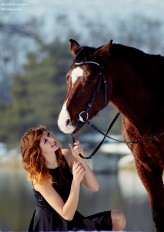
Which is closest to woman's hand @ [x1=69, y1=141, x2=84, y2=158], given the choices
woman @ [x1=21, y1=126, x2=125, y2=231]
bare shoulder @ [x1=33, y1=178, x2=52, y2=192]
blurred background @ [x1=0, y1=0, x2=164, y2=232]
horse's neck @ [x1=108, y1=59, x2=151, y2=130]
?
woman @ [x1=21, y1=126, x2=125, y2=231]

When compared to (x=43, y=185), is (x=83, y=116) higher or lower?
higher

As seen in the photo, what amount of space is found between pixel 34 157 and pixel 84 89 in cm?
44

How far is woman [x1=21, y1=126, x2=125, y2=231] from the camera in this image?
338 cm

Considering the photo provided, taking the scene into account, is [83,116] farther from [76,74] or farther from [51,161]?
[51,161]

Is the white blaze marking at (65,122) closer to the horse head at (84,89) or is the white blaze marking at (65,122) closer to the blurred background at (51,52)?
the horse head at (84,89)

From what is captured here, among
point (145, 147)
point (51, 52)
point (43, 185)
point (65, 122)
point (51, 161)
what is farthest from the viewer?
point (51, 52)

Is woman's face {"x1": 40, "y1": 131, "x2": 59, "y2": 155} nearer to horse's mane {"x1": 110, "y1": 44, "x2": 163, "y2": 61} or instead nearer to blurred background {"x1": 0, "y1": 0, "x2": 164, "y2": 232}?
horse's mane {"x1": 110, "y1": 44, "x2": 163, "y2": 61}

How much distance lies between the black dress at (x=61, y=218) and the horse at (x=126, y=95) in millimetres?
302

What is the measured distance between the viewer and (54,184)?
3.47 m

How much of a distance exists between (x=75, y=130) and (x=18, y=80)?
612 inches

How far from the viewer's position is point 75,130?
334cm

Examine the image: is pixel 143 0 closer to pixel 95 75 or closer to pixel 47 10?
pixel 47 10

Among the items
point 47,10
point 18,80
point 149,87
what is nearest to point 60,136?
point 18,80

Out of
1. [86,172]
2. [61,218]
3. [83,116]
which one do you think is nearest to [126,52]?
[83,116]
